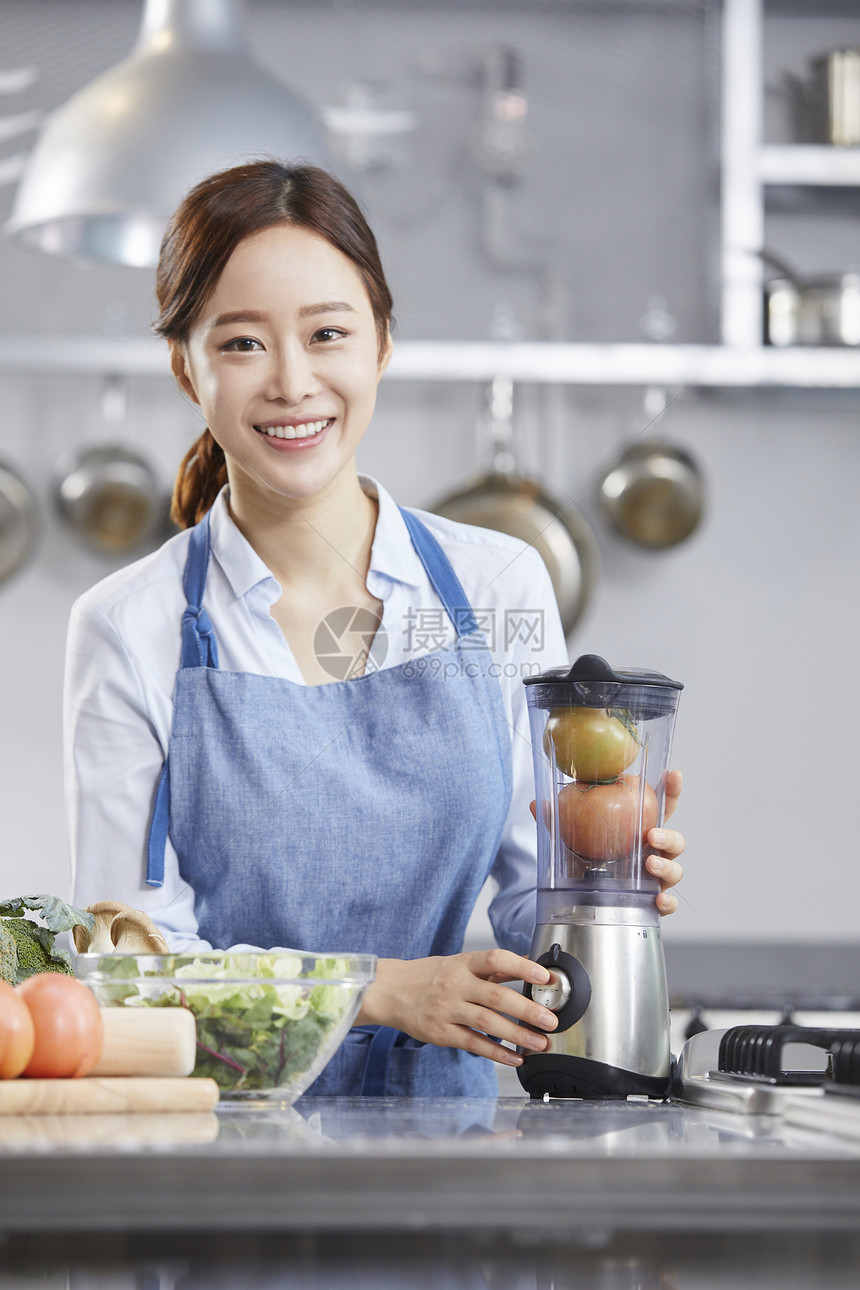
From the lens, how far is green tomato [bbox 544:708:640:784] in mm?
911

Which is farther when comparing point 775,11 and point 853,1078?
point 775,11

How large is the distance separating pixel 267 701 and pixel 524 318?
60.3 inches

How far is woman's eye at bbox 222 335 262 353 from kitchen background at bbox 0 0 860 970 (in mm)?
1364

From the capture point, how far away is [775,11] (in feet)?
8.36

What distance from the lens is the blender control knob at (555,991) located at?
867 mm

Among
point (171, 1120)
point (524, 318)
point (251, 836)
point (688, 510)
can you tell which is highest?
point (524, 318)

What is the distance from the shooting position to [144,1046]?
0.73m

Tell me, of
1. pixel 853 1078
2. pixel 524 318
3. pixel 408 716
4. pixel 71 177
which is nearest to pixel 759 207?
pixel 524 318

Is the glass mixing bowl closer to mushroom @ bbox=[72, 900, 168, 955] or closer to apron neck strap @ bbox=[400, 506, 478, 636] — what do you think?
mushroom @ bbox=[72, 900, 168, 955]

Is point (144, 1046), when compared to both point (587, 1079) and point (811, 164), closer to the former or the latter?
point (587, 1079)

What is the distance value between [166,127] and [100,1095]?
894 mm

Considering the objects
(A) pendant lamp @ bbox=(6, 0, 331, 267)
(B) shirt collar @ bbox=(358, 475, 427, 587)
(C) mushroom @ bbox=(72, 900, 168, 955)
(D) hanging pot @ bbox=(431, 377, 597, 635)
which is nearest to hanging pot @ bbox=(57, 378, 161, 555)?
(D) hanging pot @ bbox=(431, 377, 597, 635)

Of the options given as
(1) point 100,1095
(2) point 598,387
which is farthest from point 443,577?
(2) point 598,387

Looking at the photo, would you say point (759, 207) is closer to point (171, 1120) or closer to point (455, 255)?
point (455, 255)
